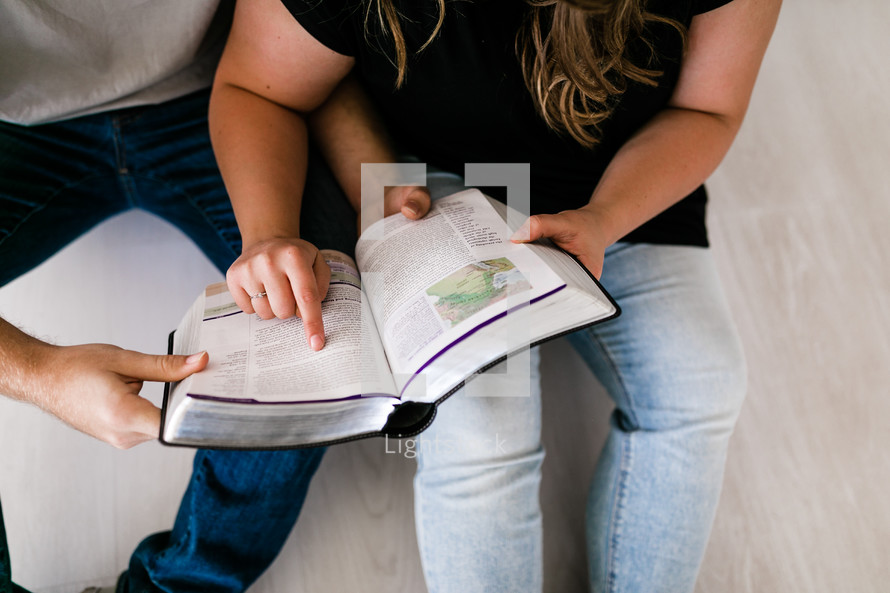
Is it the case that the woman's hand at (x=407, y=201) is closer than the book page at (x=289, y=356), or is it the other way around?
the book page at (x=289, y=356)

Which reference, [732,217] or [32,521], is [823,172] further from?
[32,521]

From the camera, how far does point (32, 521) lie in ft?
2.75

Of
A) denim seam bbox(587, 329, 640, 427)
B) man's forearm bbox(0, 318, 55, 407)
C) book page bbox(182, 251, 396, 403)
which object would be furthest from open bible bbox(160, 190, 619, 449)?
denim seam bbox(587, 329, 640, 427)

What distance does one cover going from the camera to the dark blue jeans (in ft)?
2.37

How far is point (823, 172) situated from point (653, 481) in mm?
808

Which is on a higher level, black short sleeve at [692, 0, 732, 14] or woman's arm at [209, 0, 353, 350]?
black short sleeve at [692, 0, 732, 14]

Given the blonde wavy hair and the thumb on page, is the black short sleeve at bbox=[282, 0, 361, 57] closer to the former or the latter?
the blonde wavy hair

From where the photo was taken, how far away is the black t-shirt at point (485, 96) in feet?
1.97

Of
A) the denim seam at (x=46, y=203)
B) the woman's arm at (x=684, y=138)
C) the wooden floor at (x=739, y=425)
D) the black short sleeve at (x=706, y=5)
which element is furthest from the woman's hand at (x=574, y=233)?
the denim seam at (x=46, y=203)

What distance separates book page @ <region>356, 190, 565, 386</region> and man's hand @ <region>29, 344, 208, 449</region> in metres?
0.18

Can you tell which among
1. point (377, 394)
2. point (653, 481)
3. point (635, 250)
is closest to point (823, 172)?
point (635, 250)

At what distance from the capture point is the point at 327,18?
0.60 meters

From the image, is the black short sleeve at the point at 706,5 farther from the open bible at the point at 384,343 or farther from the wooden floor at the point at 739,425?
the wooden floor at the point at 739,425

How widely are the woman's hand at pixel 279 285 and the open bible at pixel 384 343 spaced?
1 cm
